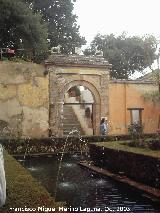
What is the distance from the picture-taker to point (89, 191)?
8281 mm

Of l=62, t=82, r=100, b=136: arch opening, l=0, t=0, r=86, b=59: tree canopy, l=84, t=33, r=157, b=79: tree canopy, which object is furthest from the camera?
l=84, t=33, r=157, b=79: tree canopy

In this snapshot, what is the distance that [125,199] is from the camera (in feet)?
24.3

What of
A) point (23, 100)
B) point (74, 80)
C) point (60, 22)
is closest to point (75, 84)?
point (74, 80)

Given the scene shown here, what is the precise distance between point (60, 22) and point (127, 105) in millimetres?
11957

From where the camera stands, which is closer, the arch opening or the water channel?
the water channel

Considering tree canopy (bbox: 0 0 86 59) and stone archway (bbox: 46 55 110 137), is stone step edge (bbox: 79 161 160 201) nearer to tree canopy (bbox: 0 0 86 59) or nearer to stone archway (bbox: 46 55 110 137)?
stone archway (bbox: 46 55 110 137)

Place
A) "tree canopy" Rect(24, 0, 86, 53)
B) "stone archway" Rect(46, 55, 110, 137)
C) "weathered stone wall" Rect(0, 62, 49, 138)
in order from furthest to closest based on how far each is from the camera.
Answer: "tree canopy" Rect(24, 0, 86, 53), "stone archway" Rect(46, 55, 110, 137), "weathered stone wall" Rect(0, 62, 49, 138)

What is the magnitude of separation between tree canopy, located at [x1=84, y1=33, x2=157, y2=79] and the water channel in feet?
84.1

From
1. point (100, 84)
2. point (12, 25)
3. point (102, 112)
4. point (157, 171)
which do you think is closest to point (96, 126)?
point (102, 112)

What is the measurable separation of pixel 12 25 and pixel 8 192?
20.8 m

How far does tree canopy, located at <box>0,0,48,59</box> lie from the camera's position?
2341 cm

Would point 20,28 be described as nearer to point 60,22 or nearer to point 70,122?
point 70,122


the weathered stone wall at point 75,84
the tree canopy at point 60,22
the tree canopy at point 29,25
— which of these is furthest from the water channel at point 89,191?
the tree canopy at point 60,22

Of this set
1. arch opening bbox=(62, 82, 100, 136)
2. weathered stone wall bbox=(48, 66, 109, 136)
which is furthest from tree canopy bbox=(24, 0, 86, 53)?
weathered stone wall bbox=(48, 66, 109, 136)
